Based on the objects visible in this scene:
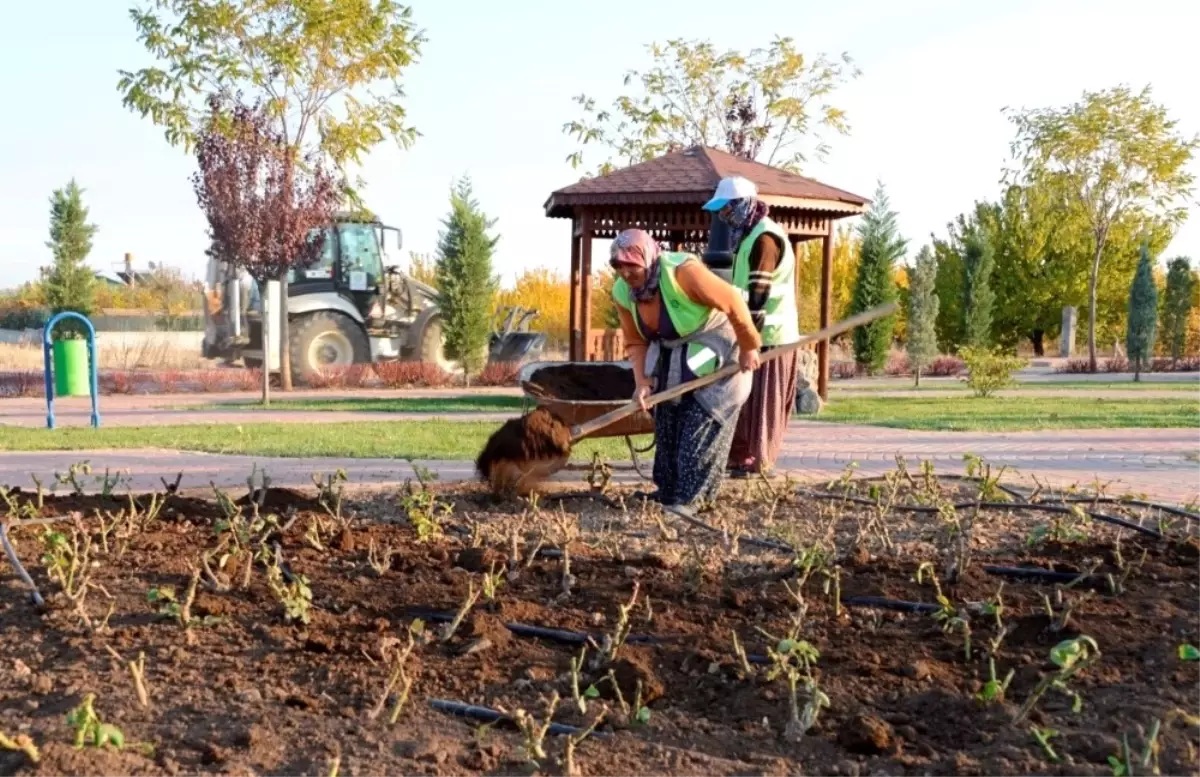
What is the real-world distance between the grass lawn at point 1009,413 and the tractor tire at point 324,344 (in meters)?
7.90

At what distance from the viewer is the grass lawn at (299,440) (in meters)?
8.02

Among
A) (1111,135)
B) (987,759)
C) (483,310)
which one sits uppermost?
(1111,135)

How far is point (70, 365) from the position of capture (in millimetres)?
11984

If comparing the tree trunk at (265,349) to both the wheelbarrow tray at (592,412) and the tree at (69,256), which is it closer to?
the wheelbarrow tray at (592,412)

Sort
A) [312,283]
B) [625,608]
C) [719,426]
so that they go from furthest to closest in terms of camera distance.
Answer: [312,283]
[719,426]
[625,608]

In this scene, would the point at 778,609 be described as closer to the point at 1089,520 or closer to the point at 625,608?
the point at 625,608

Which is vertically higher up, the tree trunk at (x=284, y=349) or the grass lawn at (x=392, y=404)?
the tree trunk at (x=284, y=349)

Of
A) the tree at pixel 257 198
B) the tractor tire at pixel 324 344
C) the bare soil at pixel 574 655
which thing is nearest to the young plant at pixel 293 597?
the bare soil at pixel 574 655

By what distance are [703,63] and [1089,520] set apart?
1942cm

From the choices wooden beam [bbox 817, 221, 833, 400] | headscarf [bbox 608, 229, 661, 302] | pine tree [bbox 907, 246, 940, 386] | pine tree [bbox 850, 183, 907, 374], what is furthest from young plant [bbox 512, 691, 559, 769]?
pine tree [bbox 850, 183, 907, 374]

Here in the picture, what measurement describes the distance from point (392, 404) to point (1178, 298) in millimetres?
24696

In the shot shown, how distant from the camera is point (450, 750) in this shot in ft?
7.25

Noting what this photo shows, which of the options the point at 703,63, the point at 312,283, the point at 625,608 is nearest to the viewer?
the point at 625,608

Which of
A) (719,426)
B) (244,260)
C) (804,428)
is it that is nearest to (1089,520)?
(719,426)
